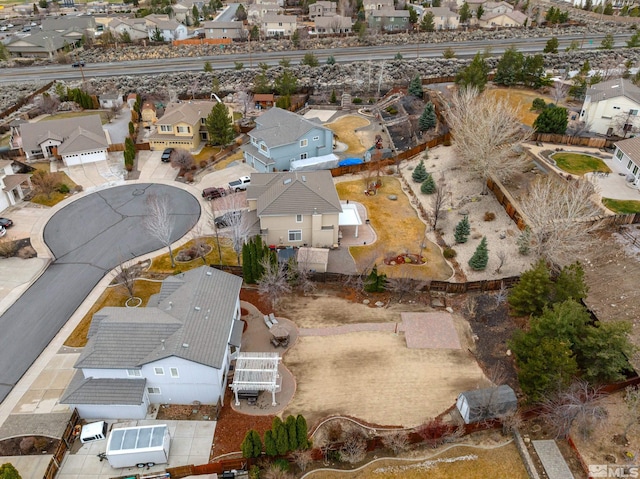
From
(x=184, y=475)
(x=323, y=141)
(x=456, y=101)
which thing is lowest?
(x=184, y=475)

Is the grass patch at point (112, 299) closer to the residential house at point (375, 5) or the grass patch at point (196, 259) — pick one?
the grass patch at point (196, 259)

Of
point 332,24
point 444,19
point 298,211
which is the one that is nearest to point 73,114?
point 298,211

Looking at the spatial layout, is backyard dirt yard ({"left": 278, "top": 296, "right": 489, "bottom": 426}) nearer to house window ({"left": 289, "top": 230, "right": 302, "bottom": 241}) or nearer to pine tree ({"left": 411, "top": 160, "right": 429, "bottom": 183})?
house window ({"left": 289, "top": 230, "right": 302, "bottom": 241})

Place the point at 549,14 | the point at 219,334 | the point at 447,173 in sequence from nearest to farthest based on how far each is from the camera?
1. the point at 219,334
2. the point at 447,173
3. the point at 549,14

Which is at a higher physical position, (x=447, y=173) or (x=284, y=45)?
(x=284, y=45)

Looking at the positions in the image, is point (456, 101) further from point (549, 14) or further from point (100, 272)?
point (549, 14)

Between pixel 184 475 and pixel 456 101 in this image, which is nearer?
pixel 184 475

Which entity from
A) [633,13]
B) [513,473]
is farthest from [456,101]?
[633,13]

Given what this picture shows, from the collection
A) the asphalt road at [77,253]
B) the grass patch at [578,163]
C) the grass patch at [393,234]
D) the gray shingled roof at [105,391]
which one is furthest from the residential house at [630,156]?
the gray shingled roof at [105,391]
